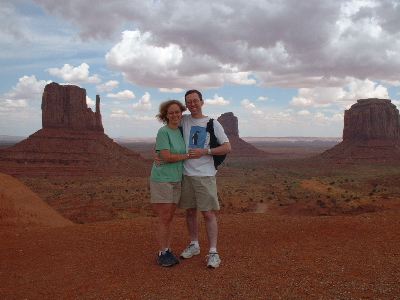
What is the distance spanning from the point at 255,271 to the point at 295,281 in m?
0.61

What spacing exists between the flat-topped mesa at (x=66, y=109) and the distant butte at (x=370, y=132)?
165ft

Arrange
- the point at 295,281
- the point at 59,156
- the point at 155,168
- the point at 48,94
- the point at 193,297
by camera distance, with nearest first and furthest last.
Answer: the point at 193,297
the point at 295,281
the point at 155,168
the point at 59,156
the point at 48,94

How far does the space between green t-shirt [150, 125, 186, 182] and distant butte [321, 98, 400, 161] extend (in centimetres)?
7901

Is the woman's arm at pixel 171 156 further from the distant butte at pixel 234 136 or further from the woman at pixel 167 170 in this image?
the distant butte at pixel 234 136

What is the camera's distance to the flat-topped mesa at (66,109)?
220ft

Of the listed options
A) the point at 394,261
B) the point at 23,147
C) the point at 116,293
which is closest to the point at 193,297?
the point at 116,293

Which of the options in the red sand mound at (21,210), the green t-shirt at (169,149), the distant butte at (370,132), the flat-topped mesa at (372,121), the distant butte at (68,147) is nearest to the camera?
the green t-shirt at (169,149)

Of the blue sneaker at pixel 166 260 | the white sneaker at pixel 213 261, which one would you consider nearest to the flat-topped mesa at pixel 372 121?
the white sneaker at pixel 213 261

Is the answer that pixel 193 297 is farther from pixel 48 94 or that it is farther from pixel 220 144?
pixel 48 94

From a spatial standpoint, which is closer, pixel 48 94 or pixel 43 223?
pixel 43 223

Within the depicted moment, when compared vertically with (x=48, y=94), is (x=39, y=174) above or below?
below

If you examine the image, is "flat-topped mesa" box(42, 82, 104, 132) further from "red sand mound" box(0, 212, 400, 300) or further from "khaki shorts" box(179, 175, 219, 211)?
"khaki shorts" box(179, 175, 219, 211)

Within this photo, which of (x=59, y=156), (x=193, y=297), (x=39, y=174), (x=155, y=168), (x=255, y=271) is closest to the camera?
(x=193, y=297)

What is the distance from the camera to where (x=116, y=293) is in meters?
4.89
